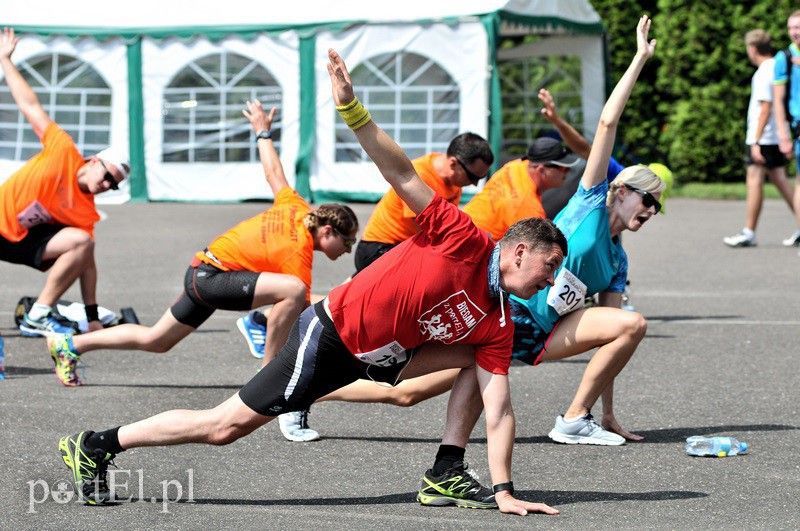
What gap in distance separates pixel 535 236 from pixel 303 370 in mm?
999

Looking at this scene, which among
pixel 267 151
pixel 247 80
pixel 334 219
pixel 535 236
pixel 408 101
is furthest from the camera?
pixel 247 80

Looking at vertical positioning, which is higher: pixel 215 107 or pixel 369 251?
pixel 215 107

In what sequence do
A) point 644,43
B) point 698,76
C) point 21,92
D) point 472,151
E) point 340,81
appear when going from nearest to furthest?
point 340,81, point 644,43, point 472,151, point 21,92, point 698,76

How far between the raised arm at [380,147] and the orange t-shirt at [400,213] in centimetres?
348

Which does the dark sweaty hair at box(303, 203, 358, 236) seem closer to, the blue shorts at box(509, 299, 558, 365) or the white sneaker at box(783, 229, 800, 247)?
the blue shorts at box(509, 299, 558, 365)

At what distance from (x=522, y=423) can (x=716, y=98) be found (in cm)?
1417

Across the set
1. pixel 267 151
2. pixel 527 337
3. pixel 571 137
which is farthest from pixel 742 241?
pixel 527 337

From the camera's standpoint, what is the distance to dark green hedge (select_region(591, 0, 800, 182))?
19391 mm

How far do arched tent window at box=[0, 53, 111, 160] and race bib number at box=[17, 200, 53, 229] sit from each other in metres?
9.73

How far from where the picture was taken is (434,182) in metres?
8.07

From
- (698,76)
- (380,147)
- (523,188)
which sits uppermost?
(698,76)

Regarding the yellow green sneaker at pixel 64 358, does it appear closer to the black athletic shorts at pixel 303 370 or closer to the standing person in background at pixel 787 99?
the black athletic shorts at pixel 303 370

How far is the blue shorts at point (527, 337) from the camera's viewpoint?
578 cm

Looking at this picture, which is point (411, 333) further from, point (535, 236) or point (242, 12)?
point (242, 12)
